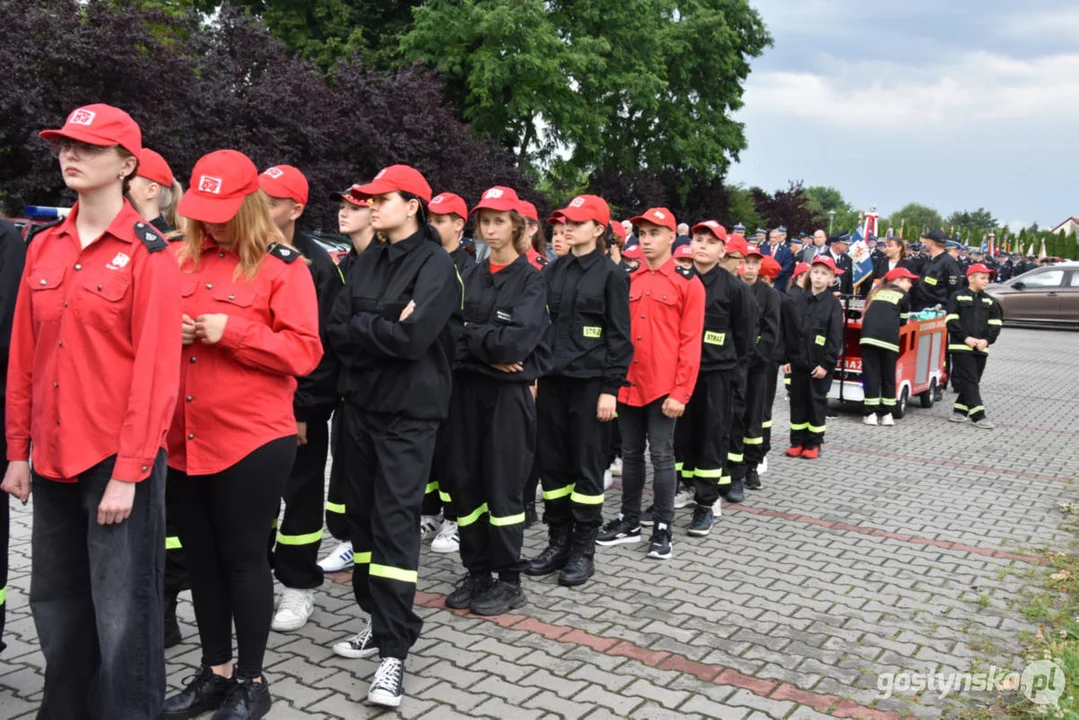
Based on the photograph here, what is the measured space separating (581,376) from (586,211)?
3.11 ft

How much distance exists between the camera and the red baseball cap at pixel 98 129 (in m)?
3.03

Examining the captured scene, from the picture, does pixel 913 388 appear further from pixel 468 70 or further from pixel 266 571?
pixel 468 70

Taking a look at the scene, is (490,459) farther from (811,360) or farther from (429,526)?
(811,360)

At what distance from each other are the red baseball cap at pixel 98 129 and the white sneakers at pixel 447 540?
3.69 metres

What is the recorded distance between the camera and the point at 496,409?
5043 millimetres

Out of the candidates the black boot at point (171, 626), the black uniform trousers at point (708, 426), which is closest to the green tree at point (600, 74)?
the black uniform trousers at point (708, 426)

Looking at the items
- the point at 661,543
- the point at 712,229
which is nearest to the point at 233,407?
the point at 661,543

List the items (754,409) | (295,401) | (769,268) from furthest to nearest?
(769,268) → (754,409) → (295,401)

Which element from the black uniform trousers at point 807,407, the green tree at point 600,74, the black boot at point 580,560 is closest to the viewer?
the black boot at point 580,560

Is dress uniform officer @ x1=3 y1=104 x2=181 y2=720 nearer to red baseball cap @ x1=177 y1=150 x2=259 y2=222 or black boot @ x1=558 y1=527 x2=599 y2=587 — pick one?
red baseball cap @ x1=177 y1=150 x2=259 y2=222

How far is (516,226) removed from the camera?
5.18m

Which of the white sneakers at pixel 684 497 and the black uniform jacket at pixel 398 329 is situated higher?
the black uniform jacket at pixel 398 329

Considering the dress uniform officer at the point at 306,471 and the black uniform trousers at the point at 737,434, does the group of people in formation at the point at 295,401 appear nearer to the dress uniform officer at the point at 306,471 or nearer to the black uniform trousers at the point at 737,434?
the dress uniform officer at the point at 306,471

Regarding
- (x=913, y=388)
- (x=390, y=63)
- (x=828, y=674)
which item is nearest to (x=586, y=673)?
(x=828, y=674)
